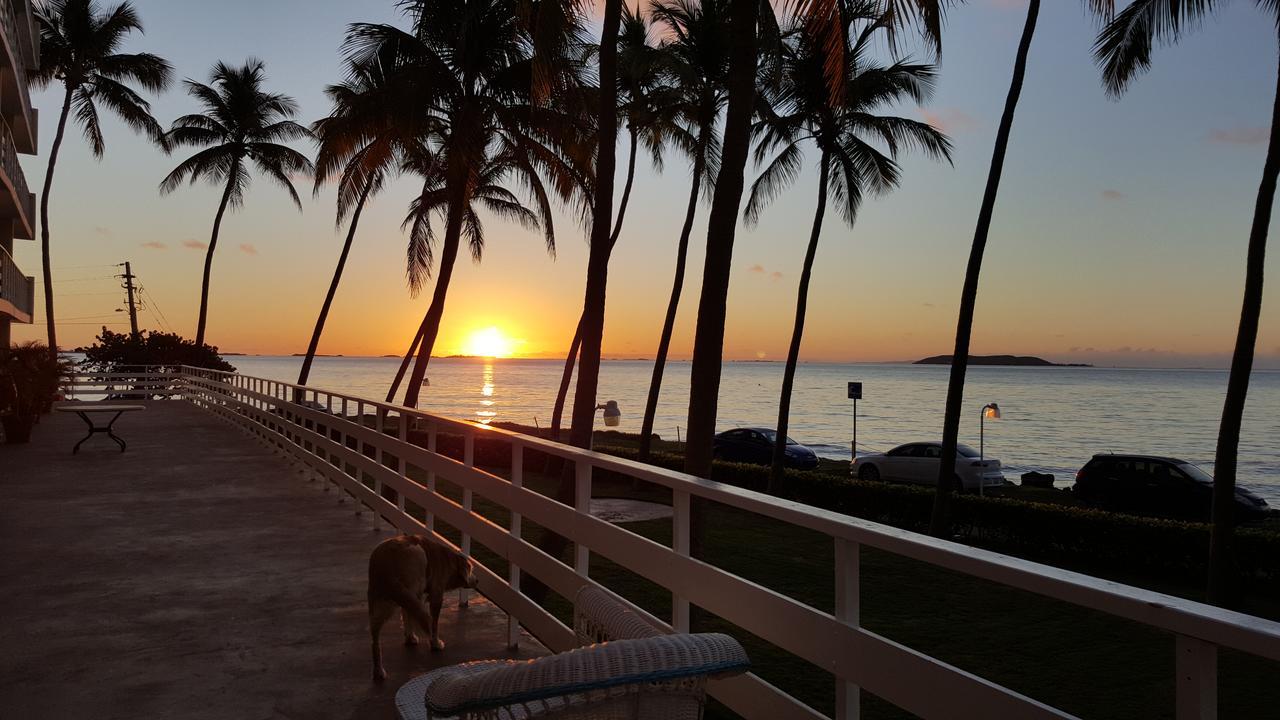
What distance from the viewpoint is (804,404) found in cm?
10381

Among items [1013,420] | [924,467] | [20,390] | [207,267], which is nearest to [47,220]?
[207,267]

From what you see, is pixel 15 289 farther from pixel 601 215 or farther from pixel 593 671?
pixel 593 671

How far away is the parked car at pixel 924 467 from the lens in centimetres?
2659

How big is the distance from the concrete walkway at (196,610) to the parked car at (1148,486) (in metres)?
20.3

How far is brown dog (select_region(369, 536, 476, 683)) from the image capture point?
15.3ft

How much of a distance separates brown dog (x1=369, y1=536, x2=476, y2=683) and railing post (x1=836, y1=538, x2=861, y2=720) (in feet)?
8.68

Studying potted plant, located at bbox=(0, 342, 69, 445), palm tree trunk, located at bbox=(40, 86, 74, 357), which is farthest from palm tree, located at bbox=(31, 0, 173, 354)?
potted plant, located at bbox=(0, 342, 69, 445)

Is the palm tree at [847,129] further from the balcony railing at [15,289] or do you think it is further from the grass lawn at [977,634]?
the balcony railing at [15,289]

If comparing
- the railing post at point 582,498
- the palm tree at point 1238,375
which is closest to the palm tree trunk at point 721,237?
the railing post at point 582,498

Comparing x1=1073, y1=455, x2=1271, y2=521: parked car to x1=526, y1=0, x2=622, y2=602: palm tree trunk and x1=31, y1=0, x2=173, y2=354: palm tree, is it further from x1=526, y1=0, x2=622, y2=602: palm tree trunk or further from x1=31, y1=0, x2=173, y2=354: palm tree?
x1=31, y1=0, x2=173, y2=354: palm tree

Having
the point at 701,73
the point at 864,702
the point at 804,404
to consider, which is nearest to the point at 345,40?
the point at 701,73

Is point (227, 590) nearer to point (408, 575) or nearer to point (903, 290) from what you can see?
point (408, 575)

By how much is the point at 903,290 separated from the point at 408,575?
163 feet

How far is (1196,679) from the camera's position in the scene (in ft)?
5.36
